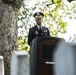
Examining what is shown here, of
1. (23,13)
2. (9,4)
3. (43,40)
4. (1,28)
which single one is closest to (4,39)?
(1,28)

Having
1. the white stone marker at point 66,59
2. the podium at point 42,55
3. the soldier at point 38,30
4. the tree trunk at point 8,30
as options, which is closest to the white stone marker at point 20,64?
the white stone marker at point 66,59

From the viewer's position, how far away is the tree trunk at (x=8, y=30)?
4527 mm

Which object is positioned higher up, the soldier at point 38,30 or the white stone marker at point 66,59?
the soldier at point 38,30

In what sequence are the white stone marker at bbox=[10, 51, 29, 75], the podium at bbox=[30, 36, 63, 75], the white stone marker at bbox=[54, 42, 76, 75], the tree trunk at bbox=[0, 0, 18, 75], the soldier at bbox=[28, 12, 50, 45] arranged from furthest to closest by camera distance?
the tree trunk at bbox=[0, 0, 18, 75] < the soldier at bbox=[28, 12, 50, 45] < the podium at bbox=[30, 36, 63, 75] < the white stone marker at bbox=[10, 51, 29, 75] < the white stone marker at bbox=[54, 42, 76, 75]

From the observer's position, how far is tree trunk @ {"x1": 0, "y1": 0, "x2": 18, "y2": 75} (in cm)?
453

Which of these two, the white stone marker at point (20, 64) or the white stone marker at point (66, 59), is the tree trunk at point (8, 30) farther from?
the white stone marker at point (66, 59)

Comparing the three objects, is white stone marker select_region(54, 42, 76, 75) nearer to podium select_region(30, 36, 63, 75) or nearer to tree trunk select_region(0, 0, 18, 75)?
podium select_region(30, 36, 63, 75)

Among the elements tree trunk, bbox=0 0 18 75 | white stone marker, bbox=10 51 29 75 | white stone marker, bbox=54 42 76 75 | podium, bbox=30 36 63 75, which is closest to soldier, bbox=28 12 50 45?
tree trunk, bbox=0 0 18 75

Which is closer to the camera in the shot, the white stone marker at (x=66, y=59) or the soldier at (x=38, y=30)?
the white stone marker at (x=66, y=59)

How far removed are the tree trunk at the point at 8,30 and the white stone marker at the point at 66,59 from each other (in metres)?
3.46

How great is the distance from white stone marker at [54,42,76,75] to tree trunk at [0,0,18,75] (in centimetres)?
346

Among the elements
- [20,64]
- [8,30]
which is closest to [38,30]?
[8,30]

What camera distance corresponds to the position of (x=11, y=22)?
15.4ft

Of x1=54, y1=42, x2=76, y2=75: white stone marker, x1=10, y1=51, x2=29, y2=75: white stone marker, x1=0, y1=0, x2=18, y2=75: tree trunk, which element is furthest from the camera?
x1=0, y1=0, x2=18, y2=75: tree trunk
